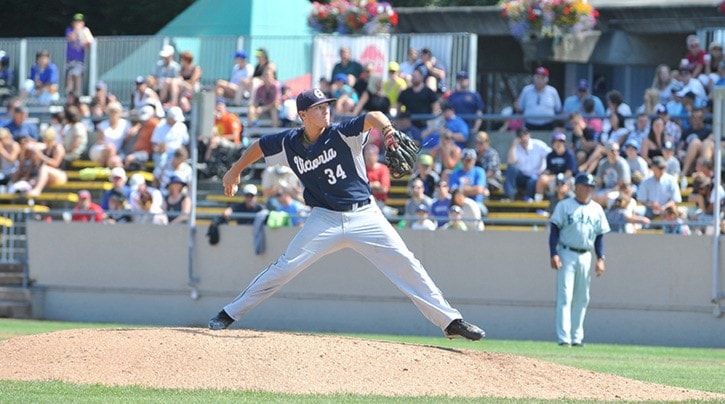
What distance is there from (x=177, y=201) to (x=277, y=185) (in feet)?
5.72

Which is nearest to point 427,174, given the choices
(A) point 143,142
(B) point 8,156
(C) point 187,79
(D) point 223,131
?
(D) point 223,131

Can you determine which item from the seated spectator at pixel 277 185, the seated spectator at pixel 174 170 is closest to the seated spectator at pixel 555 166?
the seated spectator at pixel 277 185

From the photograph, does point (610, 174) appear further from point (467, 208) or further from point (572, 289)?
point (572, 289)

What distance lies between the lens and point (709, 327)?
713 inches

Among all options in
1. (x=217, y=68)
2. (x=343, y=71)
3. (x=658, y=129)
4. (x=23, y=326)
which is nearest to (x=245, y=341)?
(x=23, y=326)

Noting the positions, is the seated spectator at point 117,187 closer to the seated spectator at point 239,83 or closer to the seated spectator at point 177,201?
the seated spectator at point 177,201

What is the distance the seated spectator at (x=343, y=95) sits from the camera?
73.9 feet

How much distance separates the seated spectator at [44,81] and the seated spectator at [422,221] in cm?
993

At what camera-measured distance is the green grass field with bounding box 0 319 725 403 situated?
938cm

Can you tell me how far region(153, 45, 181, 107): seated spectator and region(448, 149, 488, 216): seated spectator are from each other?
6607 mm

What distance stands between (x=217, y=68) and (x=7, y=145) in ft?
15.9

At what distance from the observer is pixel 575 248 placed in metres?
16.1

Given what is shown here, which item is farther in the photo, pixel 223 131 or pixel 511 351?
pixel 223 131

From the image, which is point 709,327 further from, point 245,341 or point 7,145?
point 7,145
